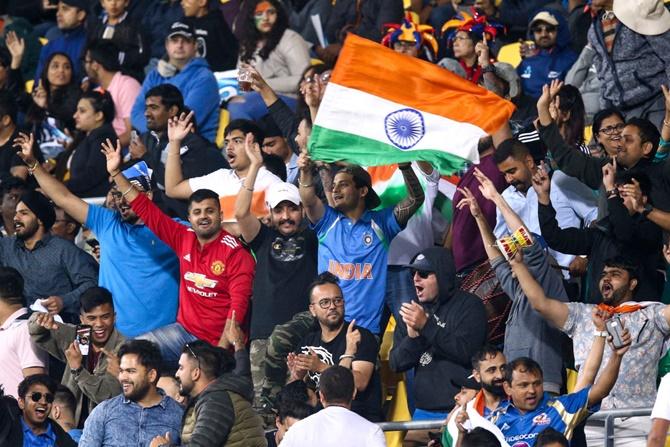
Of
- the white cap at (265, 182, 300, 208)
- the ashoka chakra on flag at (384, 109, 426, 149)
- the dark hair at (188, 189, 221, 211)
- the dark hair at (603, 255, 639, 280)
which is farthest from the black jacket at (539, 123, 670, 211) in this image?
the dark hair at (188, 189, 221, 211)

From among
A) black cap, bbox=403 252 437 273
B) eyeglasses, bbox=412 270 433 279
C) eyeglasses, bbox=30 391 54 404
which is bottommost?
eyeglasses, bbox=30 391 54 404

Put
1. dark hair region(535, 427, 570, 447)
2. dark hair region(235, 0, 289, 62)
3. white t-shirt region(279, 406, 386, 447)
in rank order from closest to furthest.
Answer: dark hair region(535, 427, 570, 447) → white t-shirt region(279, 406, 386, 447) → dark hair region(235, 0, 289, 62)

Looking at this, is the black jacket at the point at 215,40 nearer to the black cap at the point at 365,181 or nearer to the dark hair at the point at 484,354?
the black cap at the point at 365,181

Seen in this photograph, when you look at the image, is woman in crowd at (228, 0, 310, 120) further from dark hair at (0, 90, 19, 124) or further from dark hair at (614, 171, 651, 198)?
dark hair at (614, 171, 651, 198)

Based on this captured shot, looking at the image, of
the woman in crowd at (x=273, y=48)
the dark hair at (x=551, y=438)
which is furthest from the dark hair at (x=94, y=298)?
the dark hair at (x=551, y=438)

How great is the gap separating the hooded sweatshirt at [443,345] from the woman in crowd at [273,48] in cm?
491

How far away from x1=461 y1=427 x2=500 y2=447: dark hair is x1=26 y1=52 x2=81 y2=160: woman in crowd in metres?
8.29

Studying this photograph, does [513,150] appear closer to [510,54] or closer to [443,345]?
[443,345]

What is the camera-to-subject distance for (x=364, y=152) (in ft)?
42.1

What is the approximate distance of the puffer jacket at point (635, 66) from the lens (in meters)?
14.4

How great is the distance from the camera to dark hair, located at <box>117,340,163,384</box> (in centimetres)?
1162

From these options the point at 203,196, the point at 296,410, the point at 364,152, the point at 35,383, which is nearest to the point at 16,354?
the point at 35,383

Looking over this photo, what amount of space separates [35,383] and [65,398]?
83 centimetres

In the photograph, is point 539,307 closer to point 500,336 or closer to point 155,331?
point 500,336
